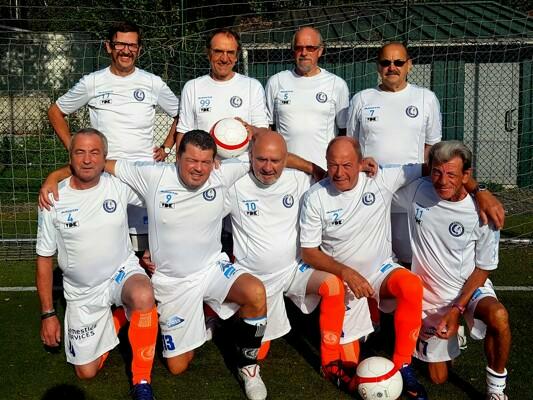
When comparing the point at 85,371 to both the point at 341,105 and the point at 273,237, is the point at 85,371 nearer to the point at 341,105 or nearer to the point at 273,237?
the point at 273,237

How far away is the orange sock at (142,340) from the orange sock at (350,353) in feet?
4.08

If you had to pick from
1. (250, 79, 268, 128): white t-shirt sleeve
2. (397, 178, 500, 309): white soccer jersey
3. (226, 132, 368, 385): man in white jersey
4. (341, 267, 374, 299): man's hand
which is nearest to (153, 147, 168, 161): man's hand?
(250, 79, 268, 128): white t-shirt sleeve

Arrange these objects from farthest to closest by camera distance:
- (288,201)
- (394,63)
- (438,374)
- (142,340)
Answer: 1. (394,63)
2. (288,201)
3. (438,374)
4. (142,340)

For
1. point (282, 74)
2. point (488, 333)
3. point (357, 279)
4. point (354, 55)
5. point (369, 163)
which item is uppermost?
point (354, 55)

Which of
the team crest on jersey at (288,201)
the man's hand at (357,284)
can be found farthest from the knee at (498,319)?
the team crest on jersey at (288,201)

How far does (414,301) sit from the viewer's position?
3.84 meters

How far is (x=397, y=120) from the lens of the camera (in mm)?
4754

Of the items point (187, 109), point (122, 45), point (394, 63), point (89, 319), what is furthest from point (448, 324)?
point (122, 45)

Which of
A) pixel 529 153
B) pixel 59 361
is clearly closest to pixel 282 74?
pixel 59 361

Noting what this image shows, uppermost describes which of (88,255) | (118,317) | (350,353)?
(88,255)

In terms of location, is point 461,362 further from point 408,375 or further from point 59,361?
point 59,361

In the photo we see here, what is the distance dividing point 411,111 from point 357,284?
1.56m

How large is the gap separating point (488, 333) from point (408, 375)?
54 cm

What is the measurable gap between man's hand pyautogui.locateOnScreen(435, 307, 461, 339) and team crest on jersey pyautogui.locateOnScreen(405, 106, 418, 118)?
159cm
